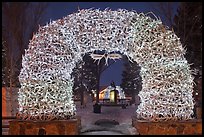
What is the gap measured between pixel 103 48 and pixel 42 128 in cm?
292

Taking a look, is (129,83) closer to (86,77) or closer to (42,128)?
(86,77)

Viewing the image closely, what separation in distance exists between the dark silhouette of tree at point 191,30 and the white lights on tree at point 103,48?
841 centimetres

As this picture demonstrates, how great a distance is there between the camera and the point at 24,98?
9398 mm

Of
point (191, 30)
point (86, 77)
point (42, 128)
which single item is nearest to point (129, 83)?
point (86, 77)

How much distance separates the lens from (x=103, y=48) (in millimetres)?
9750

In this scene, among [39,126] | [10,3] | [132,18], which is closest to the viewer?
[39,126]

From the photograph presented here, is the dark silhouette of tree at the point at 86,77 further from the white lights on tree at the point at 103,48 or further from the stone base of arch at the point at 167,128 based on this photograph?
the stone base of arch at the point at 167,128

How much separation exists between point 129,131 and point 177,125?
6.26ft

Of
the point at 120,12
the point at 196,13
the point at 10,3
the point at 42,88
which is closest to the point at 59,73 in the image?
the point at 42,88

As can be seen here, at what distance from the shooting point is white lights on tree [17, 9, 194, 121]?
9.31 m

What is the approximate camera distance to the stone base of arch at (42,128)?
9.16m

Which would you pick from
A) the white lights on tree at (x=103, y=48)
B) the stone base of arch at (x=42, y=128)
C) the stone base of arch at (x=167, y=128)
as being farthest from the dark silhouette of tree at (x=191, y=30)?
the stone base of arch at (x=42, y=128)

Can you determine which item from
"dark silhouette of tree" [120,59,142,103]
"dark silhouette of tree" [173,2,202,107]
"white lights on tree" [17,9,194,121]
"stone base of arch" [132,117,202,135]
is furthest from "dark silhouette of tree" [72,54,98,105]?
"stone base of arch" [132,117,202,135]

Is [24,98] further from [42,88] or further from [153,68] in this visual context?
[153,68]
